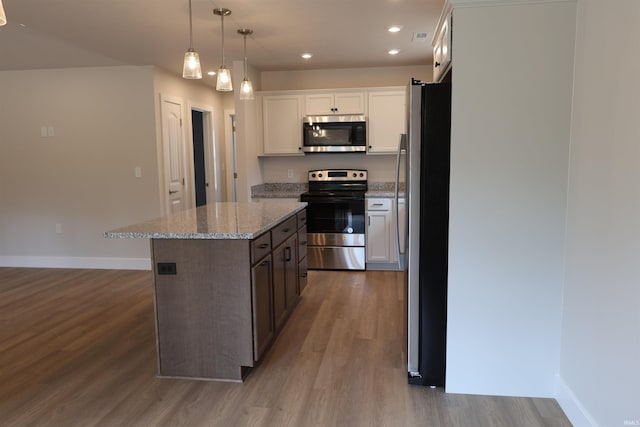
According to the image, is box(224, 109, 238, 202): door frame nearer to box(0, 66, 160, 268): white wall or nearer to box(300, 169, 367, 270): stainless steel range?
box(0, 66, 160, 268): white wall

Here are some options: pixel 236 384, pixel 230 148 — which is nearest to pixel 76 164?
pixel 230 148

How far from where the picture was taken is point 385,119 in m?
5.41

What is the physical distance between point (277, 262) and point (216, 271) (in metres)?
0.64

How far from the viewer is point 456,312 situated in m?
2.51

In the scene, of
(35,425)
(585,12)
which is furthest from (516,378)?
(35,425)

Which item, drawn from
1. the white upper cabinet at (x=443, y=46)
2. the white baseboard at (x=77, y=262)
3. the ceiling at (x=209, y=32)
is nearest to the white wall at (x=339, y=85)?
the ceiling at (x=209, y=32)

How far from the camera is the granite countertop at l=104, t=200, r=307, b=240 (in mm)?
2566

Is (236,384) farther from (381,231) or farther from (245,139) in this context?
(245,139)

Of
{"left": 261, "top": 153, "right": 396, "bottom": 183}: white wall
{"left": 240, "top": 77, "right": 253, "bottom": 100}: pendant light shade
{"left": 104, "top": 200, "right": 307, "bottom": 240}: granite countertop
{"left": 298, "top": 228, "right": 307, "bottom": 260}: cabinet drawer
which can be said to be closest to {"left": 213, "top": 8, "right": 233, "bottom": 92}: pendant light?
{"left": 240, "top": 77, "right": 253, "bottom": 100}: pendant light shade

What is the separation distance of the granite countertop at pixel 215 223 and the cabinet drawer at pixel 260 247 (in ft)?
0.26

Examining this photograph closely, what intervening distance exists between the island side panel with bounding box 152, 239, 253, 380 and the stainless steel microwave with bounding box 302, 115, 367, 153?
3088mm

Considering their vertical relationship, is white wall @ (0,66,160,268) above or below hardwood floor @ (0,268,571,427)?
above

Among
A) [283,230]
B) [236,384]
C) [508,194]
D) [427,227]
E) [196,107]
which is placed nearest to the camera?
[508,194]

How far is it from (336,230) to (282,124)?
4.72ft
